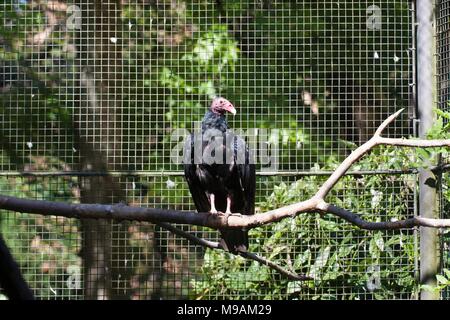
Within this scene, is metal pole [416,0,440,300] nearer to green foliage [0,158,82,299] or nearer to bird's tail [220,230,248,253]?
bird's tail [220,230,248,253]

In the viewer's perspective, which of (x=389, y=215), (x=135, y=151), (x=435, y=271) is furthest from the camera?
(x=135, y=151)

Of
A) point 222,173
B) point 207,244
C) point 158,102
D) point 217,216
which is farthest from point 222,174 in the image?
point 158,102

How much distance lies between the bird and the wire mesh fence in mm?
1008

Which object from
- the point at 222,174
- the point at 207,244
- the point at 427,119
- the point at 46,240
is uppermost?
the point at 427,119

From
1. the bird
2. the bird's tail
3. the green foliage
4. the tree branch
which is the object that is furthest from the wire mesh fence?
the tree branch

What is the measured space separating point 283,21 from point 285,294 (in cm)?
220

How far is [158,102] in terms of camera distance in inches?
219

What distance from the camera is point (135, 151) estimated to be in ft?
16.8

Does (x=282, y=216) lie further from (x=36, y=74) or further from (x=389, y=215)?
(x=36, y=74)

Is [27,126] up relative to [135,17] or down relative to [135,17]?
down

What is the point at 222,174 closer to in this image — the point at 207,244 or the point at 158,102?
the point at 207,244

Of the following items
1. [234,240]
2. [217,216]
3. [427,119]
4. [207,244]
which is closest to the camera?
[217,216]

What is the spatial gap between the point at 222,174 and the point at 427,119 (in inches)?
56.2

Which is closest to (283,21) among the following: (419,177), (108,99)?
(108,99)
